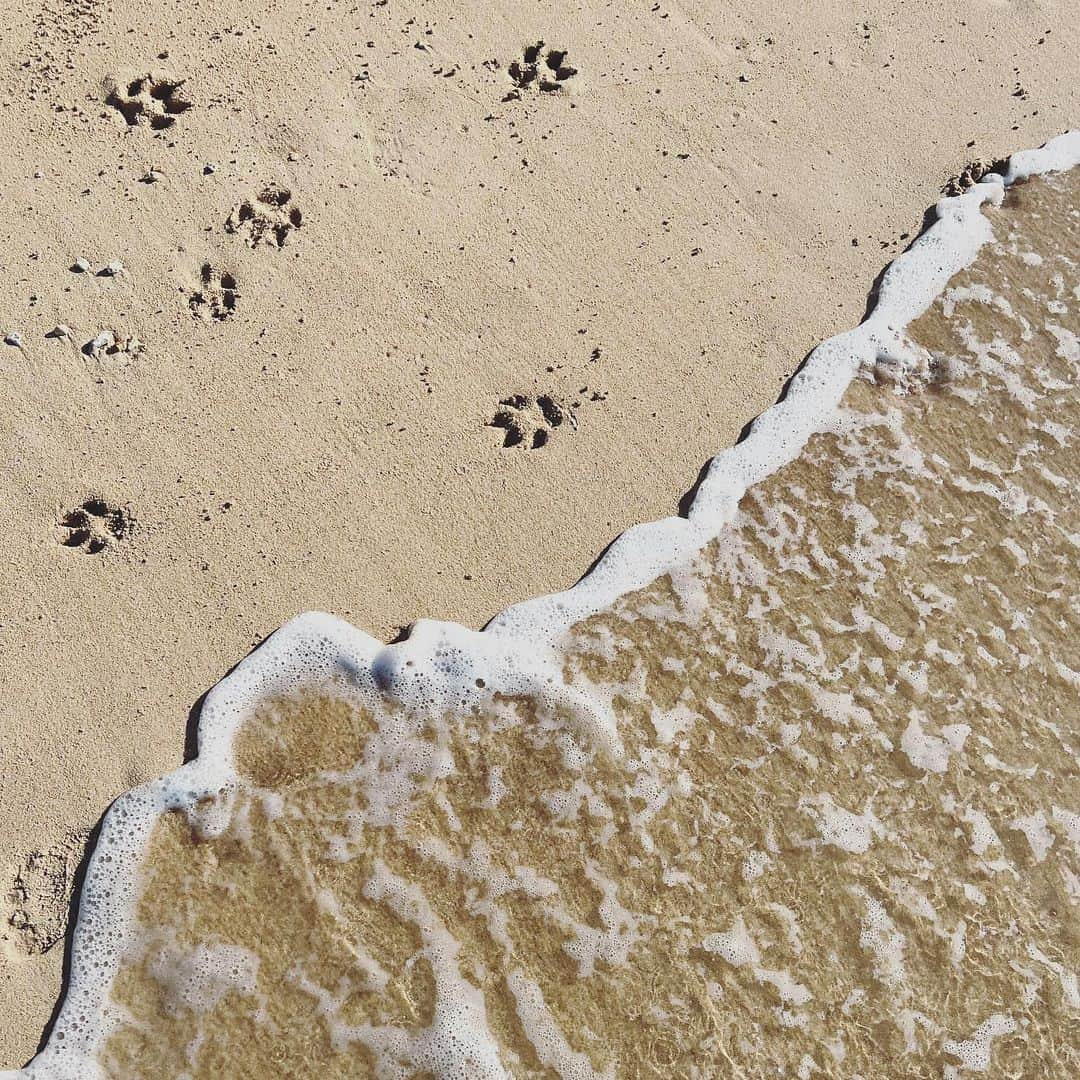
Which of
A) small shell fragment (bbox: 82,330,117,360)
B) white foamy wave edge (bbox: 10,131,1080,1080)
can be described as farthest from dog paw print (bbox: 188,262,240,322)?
white foamy wave edge (bbox: 10,131,1080,1080)

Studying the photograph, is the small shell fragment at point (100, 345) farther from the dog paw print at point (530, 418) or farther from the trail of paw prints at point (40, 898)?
the trail of paw prints at point (40, 898)

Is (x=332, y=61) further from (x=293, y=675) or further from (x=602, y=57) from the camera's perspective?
(x=293, y=675)

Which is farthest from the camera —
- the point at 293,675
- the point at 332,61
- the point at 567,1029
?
the point at 332,61

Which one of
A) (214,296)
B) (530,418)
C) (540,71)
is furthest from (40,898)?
(540,71)

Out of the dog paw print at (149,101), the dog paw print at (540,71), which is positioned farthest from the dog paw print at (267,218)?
the dog paw print at (540,71)

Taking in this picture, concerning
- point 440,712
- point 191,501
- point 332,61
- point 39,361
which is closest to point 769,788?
point 440,712
